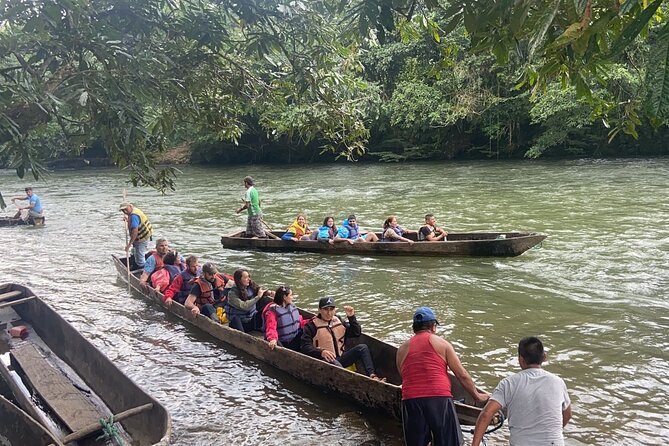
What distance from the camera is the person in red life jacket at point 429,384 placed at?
15.9 ft

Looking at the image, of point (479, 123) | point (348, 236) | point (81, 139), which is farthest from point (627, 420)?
point (479, 123)

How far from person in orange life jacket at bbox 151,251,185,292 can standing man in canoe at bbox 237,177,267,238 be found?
407 centimetres

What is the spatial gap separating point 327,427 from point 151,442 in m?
1.82

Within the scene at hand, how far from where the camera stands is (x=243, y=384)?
7.52m

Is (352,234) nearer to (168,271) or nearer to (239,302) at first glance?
(168,271)

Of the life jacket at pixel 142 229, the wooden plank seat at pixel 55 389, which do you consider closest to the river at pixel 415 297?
the wooden plank seat at pixel 55 389

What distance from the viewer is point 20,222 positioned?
2003 cm

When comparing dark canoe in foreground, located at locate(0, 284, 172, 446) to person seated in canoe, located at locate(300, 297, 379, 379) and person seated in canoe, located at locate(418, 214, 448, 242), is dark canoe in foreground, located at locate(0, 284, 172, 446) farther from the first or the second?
person seated in canoe, located at locate(418, 214, 448, 242)

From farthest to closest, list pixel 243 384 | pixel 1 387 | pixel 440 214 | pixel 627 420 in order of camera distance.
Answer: pixel 440 214
pixel 243 384
pixel 1 387
pixel 627 420

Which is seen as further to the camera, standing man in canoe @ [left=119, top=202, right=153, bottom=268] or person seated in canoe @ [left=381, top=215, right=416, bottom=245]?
person seated in canoe @ [left=381, top=215, right=416, bottom=245]

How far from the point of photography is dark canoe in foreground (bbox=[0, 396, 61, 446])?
197 inches

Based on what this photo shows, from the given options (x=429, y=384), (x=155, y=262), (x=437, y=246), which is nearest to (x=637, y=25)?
(x=429, y=384)

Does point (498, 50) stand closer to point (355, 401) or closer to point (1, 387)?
point (355, 401)

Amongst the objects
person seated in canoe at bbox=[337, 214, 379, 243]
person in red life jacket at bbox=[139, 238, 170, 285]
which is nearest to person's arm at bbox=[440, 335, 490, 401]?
person in red life jacket at bbox=[139, 238, 170, 285]
